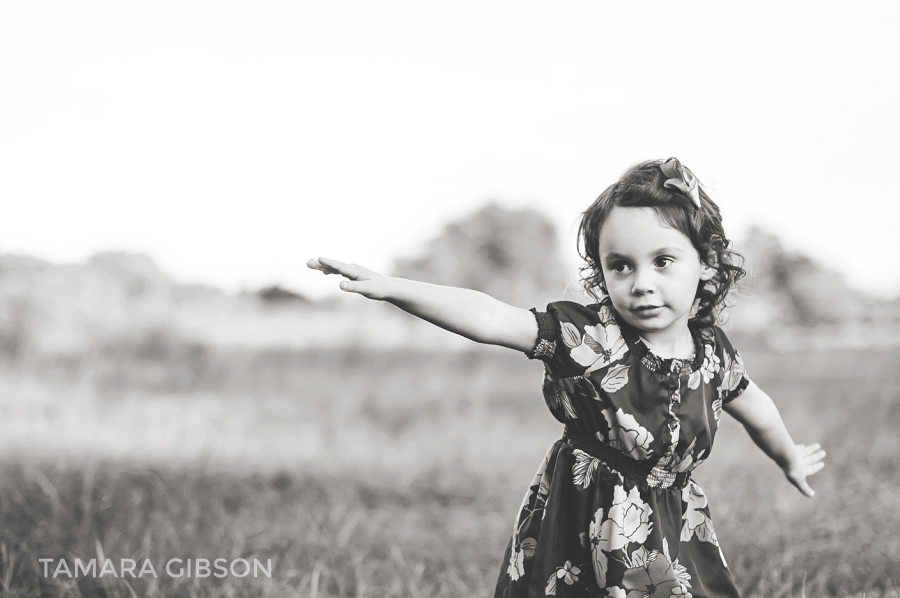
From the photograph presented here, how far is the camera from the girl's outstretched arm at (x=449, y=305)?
1542 mm

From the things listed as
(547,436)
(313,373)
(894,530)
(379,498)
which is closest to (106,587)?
(379,498)

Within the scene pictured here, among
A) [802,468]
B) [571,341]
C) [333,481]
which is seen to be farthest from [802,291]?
[571,341]

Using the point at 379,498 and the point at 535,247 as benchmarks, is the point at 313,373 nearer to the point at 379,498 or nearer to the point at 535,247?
the point at 379,498

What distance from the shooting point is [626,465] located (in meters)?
1.75

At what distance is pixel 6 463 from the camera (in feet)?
11.2

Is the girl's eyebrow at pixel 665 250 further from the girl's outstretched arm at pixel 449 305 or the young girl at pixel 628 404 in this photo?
the girl's outstretched arm at pixel 449 305

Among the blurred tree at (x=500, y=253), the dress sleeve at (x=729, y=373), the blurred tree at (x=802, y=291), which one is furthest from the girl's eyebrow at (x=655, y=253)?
the blurred tree at (x=500, y=253)

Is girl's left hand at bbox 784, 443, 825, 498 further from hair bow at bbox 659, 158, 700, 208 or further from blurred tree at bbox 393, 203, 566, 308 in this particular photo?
blurred tree at bbox 393, 203, 566, 308

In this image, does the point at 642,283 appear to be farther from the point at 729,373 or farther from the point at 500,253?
the point at 500,253

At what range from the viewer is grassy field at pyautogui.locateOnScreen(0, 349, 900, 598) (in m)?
2.61

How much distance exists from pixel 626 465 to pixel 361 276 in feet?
2.58

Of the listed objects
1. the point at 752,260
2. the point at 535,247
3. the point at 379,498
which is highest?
the point at 535,247

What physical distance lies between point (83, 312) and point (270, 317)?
3543mm

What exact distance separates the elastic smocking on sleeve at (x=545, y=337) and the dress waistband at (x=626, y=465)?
234mm
